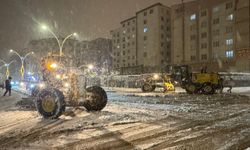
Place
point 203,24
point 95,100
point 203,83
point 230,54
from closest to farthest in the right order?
point 95,100, point 203,83, point 230,54, point 203,24

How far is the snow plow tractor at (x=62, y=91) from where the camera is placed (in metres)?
11.8

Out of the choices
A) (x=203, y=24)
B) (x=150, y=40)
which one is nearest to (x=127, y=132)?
(x=203, y=24)

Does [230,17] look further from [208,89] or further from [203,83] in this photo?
[208,89]

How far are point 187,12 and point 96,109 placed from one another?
58.9m

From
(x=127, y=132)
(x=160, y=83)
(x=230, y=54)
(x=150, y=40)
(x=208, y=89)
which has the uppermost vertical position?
(x=150, y=40)

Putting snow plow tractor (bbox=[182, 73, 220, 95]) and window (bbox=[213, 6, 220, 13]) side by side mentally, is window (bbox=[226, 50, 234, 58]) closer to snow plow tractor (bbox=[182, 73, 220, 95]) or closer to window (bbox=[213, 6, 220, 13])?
window (bbox=[213, 6, 220, 13])

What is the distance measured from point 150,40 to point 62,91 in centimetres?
6712

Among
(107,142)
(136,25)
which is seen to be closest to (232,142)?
(107,142)

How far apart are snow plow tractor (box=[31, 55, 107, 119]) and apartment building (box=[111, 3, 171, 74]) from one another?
187ft

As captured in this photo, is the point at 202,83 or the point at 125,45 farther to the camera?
the point at 125,45

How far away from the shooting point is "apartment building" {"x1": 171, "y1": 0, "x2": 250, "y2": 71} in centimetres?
5775

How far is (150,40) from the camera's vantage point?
78.8 m

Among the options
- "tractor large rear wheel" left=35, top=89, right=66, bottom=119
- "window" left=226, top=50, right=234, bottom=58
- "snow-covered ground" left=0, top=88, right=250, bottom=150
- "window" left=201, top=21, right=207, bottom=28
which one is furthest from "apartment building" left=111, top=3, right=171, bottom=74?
"snow-covered ground" left=0, top=88, right=250, bottom=150

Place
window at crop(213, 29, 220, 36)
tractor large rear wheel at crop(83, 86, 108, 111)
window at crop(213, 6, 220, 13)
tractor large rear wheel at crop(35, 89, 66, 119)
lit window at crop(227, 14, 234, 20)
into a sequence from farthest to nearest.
Result: window at crop(213, 6, 220, 13) < window at crop(213, 29, 220, 36) < lit window at crop(227, 14, 234, 20) < tractor large rear wheel at crop(83, 86, 108, 111) < tractor large rear wheel at crop(35, 89, 66, 119)
